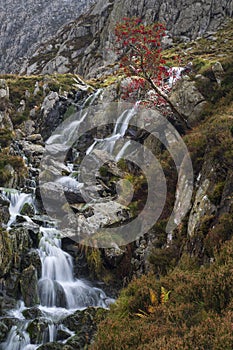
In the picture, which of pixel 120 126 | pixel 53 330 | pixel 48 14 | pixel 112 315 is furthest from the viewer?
pixel 48 14

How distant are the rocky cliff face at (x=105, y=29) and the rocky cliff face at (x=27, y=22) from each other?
59.9 feet

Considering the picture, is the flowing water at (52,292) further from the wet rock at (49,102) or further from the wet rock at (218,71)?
the wet rock at (49,102)

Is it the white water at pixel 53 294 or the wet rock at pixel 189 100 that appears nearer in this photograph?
Answer: the white water at pixel 53 294

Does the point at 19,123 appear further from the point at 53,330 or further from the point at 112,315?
the point at 112,315

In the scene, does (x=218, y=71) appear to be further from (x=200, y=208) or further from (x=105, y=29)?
(x=105, y=29)

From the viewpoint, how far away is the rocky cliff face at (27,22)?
3776 inches

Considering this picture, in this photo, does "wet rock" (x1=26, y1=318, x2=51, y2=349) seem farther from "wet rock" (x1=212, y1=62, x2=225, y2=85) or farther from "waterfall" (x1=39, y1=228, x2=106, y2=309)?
"wet rock" (x1=212, y1=62, x2=225, y2=85)

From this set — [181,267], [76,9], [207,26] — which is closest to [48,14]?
[76,9]

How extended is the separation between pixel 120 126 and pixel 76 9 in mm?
103040

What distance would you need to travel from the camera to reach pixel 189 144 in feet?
42.0

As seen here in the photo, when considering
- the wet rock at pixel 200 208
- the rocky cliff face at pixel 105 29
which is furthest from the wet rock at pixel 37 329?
the rocky cliff face at pixel 105 29

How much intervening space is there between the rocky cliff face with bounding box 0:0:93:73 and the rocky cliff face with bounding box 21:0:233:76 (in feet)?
59.9

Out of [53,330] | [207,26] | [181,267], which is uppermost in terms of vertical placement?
[207,26]

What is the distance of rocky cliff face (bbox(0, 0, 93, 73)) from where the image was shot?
9591cm
